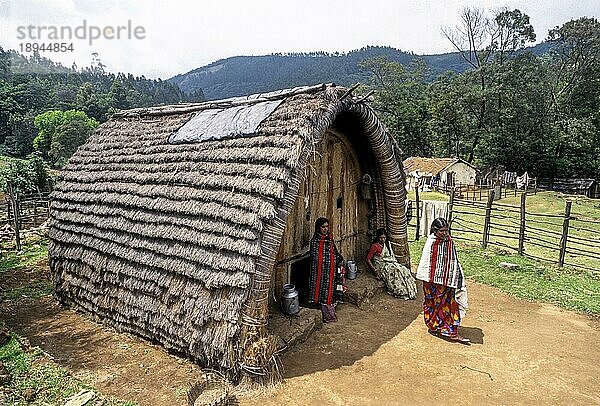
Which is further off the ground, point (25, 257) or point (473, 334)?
point (473, 334)

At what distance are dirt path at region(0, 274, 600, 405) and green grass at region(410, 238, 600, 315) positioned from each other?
70 centimetres

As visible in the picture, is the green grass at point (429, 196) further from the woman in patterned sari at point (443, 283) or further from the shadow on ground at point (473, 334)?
the woman in patterned sari at point (443, 283)

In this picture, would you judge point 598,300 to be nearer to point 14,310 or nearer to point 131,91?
point 14,310

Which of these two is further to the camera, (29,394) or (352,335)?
(352,335)

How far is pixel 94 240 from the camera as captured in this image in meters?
6.68

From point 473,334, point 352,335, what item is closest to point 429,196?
point 473,334

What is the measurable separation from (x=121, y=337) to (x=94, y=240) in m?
1.59

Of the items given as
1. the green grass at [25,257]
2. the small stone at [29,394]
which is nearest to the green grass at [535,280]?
the small stone at [29,394]

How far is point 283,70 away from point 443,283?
533 feet

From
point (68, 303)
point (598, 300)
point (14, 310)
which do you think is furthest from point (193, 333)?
point (598, 300)

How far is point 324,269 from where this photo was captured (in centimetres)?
643

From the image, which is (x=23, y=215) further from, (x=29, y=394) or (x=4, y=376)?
(x=29, y=394)

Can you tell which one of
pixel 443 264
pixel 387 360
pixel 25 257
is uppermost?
pixel 443 264

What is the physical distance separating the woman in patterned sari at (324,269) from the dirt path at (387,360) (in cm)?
35
